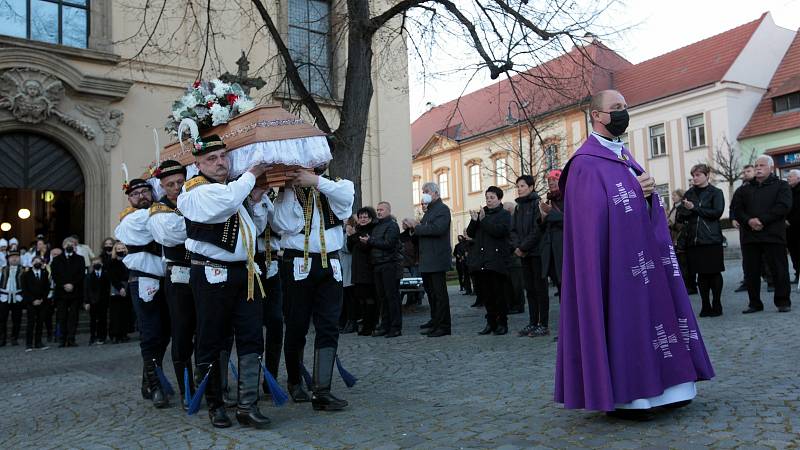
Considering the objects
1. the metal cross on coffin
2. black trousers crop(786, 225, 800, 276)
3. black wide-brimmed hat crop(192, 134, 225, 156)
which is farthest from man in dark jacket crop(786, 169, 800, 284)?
the metal cross on coffin

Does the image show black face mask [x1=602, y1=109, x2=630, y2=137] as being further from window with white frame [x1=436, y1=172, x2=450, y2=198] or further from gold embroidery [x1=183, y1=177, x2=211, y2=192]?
window with white frame [x1=436, y1=172, x2=450, y2=198]

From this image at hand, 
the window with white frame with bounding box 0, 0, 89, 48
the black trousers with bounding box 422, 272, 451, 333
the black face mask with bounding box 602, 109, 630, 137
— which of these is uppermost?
the window with white frame with bounding box 0, 0, 89, 48

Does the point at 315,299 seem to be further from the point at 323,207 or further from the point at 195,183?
the point at 195,183

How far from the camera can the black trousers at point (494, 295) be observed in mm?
9125

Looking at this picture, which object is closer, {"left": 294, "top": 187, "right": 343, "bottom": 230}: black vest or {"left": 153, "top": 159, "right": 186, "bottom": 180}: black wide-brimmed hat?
{"left": 294, "top": 187, "right": 343, "bottom": 230}: black vest

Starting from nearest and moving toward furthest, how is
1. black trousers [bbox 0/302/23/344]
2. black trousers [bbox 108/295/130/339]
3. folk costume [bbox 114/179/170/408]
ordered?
folk costume [bbox 114/179/170/408] → black trousers [bbox 108/295/130/339] → black trousers [bbox 0/302/23/344]

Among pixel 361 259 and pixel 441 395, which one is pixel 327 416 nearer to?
pixel 441 395

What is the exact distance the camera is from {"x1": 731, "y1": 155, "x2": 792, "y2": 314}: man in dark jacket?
885 cm

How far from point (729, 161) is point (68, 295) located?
30.7 meters

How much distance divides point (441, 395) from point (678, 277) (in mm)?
2115

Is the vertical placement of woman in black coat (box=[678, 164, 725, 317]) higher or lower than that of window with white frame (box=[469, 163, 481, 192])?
lower

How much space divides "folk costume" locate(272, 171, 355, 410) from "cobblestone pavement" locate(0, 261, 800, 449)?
40 cm

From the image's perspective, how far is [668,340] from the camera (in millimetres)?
4191

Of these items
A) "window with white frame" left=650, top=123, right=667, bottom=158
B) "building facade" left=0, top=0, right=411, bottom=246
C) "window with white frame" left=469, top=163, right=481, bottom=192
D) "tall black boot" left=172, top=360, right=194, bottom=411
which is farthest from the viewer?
"window with white frame" left=469, top=163, right=481, bottom=192
